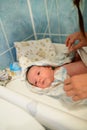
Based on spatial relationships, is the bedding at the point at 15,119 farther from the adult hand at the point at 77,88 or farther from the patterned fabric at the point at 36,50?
Answer: the patterned fabric at the point at 36,50

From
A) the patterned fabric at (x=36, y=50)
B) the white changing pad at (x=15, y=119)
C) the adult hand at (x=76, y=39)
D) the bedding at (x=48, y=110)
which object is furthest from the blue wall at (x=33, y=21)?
the white changing pad at (x=15, y=119)

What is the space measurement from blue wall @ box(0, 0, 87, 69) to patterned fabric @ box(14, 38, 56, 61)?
3.9 inches

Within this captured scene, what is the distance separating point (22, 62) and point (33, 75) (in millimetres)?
187

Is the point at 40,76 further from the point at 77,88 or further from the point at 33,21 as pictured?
the point at 33,21

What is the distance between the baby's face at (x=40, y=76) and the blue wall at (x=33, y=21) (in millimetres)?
355

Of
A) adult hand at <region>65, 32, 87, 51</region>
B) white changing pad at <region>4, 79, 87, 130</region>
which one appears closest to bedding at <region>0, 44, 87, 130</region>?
white changing pad at <region>4, 79, 87, 130</region>

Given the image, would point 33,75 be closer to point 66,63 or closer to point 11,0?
point 66,63

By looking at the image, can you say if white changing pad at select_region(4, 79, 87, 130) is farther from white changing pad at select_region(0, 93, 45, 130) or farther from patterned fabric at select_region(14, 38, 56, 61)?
patterned fabric at select_region(14, 38, 56, 61)

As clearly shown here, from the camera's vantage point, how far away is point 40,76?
35.9 inches

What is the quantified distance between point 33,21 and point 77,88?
952 millimetres

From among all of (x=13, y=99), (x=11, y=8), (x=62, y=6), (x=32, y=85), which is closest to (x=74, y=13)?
(x=62, y=6)

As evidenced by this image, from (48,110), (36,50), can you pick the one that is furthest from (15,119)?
(36,50)

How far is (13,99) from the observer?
77cm

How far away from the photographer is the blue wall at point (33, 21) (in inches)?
45.3
